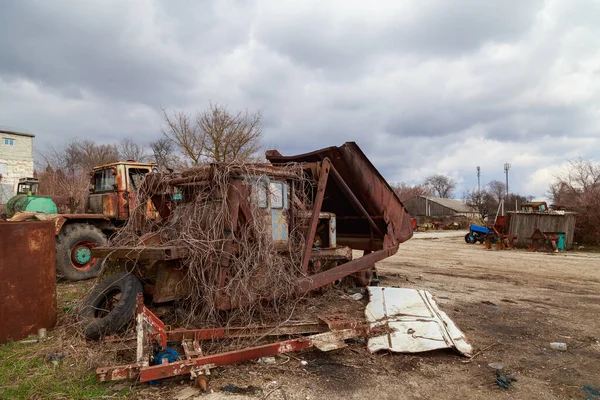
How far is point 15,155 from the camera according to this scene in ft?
135

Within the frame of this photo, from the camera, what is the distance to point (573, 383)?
144 inches

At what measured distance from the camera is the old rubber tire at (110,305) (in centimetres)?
416

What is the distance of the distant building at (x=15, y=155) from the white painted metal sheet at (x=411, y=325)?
144 feet

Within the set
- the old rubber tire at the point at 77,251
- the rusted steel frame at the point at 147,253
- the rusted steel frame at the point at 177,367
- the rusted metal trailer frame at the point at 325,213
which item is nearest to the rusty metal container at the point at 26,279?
the rusted metal trailer frame at the point at 325,213

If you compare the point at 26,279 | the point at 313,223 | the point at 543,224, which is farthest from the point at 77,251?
the point at 543,224

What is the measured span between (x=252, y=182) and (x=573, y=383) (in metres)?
3.97

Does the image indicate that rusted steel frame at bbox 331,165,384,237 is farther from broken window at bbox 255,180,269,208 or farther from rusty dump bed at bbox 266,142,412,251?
broken window at bbox 255,180,269,208

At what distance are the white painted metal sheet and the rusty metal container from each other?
389 centimetres

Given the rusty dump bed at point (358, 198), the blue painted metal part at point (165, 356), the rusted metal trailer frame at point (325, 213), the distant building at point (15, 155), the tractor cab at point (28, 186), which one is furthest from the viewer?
the distant building at point (15, 155)

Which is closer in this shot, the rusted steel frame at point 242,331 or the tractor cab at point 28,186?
the rusted steel frame at point 242,331

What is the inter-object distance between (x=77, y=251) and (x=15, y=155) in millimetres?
41928

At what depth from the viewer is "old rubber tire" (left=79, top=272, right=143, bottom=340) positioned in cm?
416

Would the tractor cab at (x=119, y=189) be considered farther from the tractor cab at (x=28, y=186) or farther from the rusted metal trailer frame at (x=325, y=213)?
Answer: the tractor cab at (x=28, y=186)

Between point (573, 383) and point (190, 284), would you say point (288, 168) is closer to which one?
point (190, 284)
